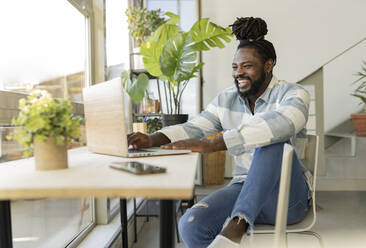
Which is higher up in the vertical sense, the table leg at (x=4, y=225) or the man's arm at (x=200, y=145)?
the man's arm at (x=200, y=145)

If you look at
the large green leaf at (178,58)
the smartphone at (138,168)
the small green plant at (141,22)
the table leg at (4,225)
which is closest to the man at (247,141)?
the smartphone at (138,168)

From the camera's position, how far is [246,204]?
100 centimetres

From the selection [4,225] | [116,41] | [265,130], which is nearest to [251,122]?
[265,130]

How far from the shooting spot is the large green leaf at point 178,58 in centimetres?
265

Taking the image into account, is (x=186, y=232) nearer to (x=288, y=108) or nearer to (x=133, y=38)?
(x=288, y=108)

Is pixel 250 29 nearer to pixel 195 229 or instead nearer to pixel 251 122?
pixel 251 122

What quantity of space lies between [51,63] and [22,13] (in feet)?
1.09

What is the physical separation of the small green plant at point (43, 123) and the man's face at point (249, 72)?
2.98 ft

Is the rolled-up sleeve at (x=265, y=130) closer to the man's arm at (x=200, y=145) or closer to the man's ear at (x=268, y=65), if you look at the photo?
the man's arm at (x=200, y=145)

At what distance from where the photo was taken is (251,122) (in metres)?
1.10

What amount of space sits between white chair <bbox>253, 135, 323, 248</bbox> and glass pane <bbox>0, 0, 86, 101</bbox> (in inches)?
44.2

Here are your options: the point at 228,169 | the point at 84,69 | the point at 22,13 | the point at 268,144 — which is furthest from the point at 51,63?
the point at 228,169

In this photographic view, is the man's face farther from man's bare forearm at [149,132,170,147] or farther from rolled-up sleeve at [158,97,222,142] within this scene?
man's bare forearm at [149,132,170,147]

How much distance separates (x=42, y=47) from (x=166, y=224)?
1.33 metres
